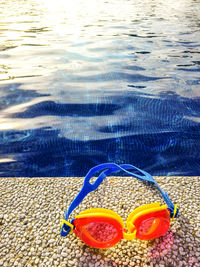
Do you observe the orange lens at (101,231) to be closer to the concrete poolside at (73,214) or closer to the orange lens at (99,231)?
the orange lens at (99,231)

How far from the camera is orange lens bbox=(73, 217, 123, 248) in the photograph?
149 centimetres

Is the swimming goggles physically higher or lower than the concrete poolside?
higher

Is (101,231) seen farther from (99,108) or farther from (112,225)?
(99,108)

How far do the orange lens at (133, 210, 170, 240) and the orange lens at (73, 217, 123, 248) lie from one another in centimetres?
12

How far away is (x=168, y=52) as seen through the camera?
653 centimetres

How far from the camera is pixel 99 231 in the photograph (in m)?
1.51

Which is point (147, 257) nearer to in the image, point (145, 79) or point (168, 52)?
point (145, 79)

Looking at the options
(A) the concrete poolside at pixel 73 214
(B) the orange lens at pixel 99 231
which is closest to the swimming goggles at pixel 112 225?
(B) the orange lens at pixel 99 231

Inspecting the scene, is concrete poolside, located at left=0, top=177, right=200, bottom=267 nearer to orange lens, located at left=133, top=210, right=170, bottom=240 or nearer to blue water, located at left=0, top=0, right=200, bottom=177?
orange lens, located at left=133, top=210, right=170, bottom=240

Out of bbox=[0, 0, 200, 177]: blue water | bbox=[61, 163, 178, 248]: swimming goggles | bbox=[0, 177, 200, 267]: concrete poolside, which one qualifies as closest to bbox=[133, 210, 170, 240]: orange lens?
bbox=[61, 163, 178, 248]: swimming goggles

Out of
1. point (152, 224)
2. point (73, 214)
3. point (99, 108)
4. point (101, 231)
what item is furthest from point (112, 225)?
point (99, 108)

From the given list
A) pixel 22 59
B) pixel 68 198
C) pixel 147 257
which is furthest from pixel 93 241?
pixel 22 59

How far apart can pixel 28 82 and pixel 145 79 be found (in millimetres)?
2320

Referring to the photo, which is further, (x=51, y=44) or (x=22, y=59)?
(x=51, y=44)
